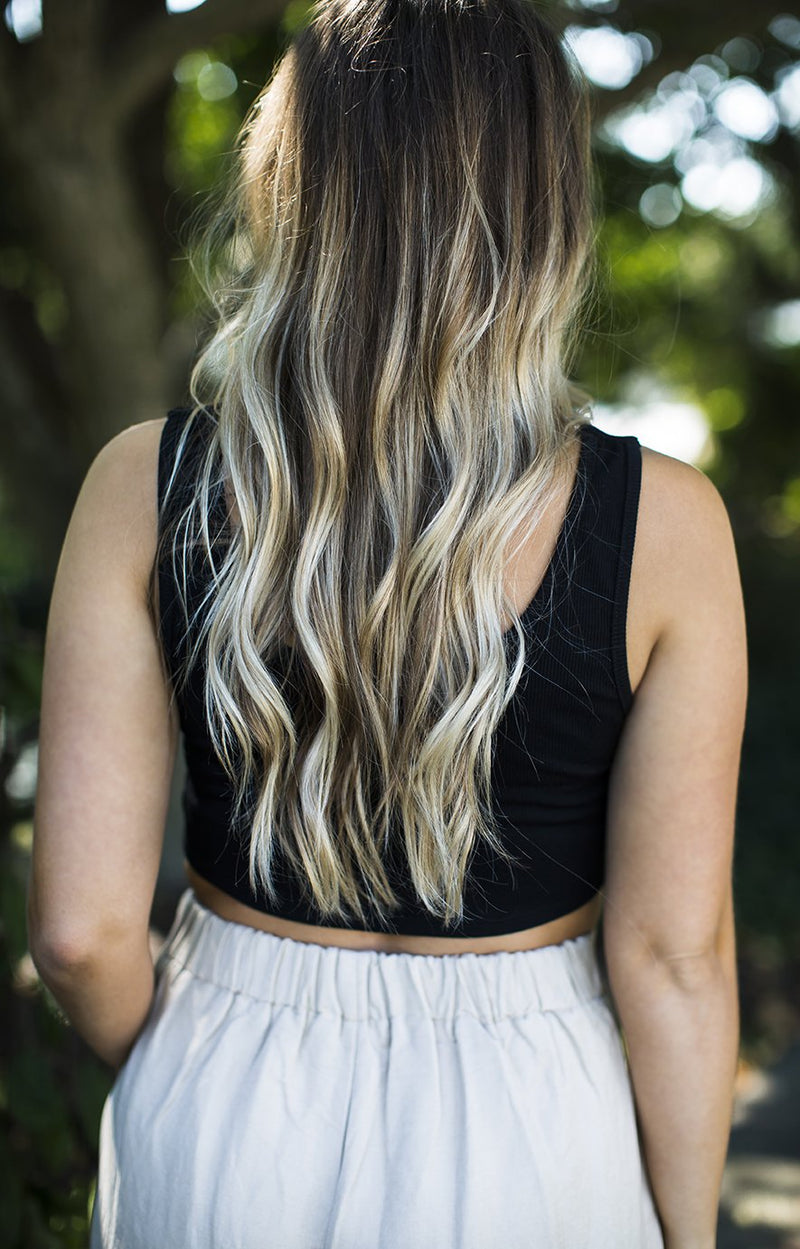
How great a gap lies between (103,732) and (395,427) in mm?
518

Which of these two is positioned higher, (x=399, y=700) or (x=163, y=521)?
(x=163, y=521)

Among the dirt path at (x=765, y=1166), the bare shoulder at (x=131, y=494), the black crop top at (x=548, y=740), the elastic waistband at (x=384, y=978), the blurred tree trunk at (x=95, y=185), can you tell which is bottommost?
the dirt path at (x=765, y=1166)

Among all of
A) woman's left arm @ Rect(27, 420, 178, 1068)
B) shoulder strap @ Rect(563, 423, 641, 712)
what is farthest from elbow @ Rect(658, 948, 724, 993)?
woman's left arm @ Rect(27, 420, 178, 1068)

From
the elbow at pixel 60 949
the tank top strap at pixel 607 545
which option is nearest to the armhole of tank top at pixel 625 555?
the tank top strap at pixel 607 545

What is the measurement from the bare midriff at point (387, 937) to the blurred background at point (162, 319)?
0.59m

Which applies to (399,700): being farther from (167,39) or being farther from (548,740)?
(167,39)

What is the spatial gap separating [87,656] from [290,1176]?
0.67 metres

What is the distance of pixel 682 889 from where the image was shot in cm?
137

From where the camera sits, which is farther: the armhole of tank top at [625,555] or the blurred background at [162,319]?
the blurred background at [162,319]

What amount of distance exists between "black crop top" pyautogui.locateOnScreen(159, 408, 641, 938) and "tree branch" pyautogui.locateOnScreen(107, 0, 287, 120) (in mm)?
1974

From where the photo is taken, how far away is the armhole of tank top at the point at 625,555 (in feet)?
3.96

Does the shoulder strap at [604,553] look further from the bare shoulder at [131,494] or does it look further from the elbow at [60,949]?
the elbow at [60,949]

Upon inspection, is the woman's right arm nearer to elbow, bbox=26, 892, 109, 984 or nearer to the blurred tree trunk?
elbow, bbox=26, 892, 109, 984

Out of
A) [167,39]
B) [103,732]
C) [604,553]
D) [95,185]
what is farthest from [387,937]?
[167,39]
